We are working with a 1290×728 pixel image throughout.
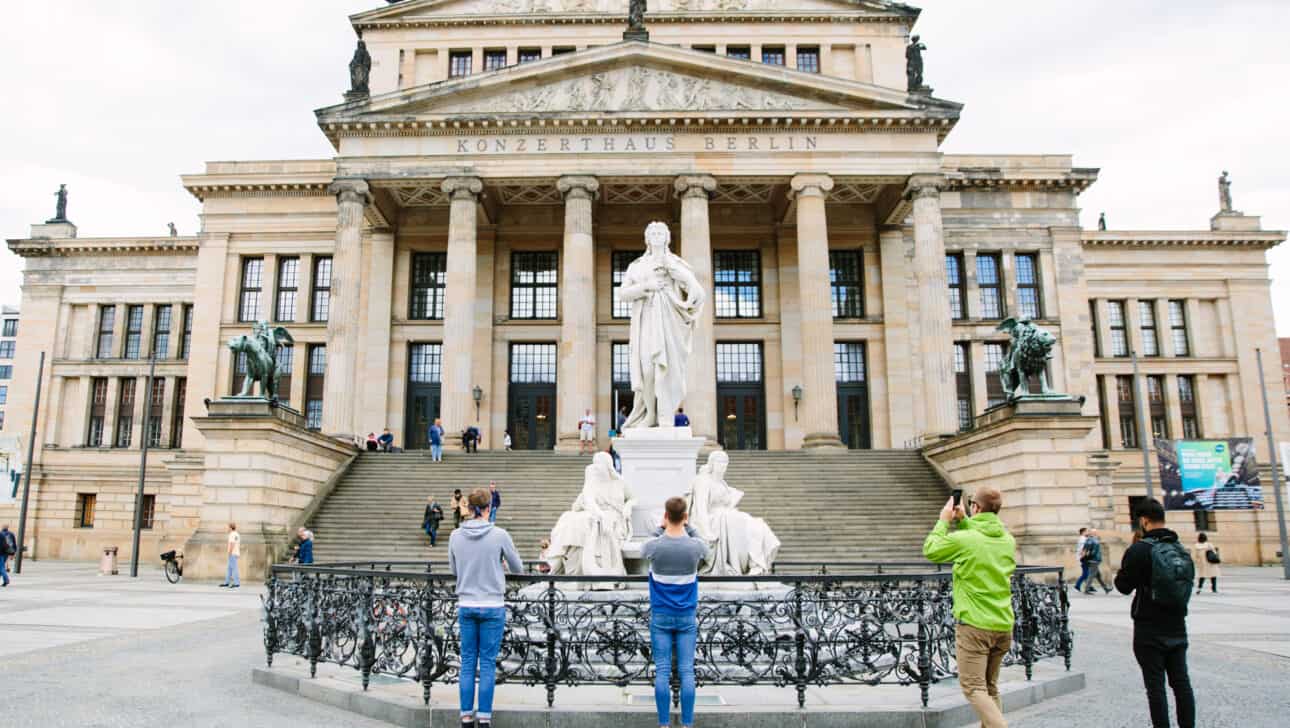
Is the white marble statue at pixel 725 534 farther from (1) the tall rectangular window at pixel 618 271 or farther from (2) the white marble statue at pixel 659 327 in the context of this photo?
(1) the tall rectangular window at pixel 618 271

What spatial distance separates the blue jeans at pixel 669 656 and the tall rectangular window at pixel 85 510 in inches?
2085

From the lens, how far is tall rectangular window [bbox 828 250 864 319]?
141ft

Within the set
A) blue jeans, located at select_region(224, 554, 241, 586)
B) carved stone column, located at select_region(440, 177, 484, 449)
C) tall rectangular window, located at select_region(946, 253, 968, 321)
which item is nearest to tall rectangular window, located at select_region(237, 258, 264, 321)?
carved stone column, located at select_region(440, 177, 484, 449)

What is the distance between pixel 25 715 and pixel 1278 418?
58.2m

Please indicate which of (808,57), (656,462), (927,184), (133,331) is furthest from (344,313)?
(656,462)

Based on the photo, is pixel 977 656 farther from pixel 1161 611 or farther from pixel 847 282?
pixel 847 282

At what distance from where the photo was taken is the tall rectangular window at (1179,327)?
50.8 m

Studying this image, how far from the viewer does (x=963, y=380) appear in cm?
4403

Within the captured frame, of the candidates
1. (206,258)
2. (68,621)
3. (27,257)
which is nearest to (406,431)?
(206,258)

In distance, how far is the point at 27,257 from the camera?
53219 millimetres

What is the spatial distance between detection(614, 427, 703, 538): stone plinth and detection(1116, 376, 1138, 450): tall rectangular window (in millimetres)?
46097

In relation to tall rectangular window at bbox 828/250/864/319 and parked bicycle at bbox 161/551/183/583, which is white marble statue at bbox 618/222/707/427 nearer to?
parked bicycle at bbox 161/551/183/583

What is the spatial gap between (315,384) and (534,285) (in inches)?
485

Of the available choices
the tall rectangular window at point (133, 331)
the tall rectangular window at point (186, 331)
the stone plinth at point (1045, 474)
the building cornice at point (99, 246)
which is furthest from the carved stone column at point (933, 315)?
the tall rectangular window at point (133, 331)
